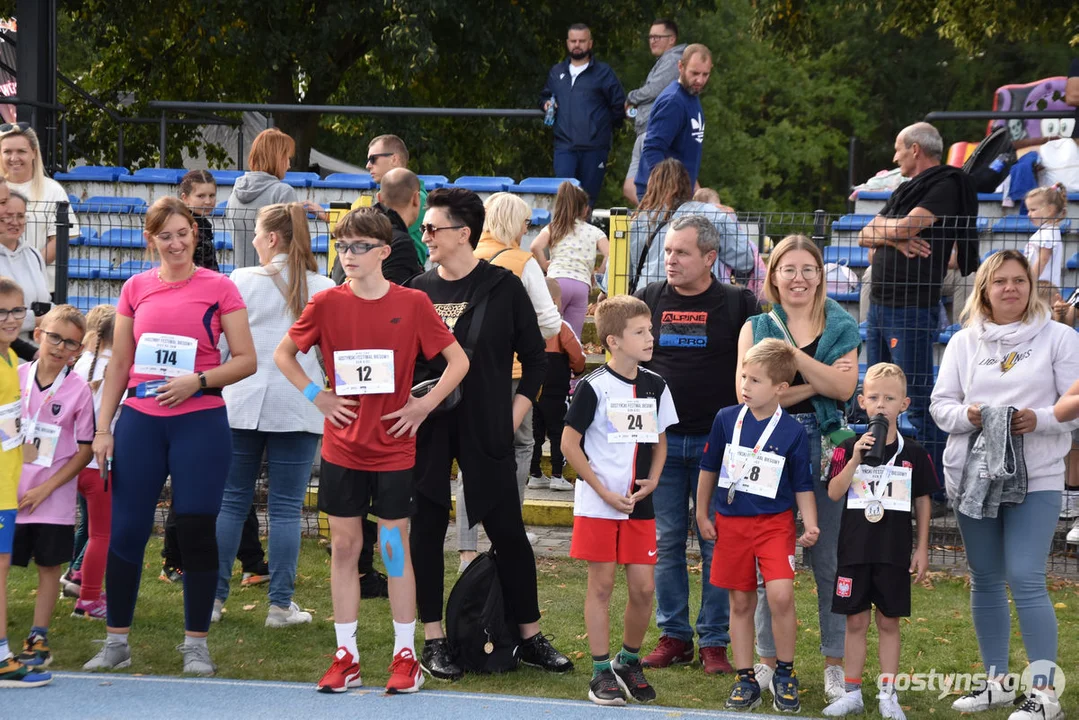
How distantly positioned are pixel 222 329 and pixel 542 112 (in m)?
7.92

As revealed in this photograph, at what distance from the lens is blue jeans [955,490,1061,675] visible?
5.61 meters

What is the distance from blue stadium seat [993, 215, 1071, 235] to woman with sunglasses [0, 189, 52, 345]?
6179mm

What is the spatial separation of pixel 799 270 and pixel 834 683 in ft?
5.72

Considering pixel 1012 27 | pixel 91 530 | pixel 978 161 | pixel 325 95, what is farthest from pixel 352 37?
pixel 91 530

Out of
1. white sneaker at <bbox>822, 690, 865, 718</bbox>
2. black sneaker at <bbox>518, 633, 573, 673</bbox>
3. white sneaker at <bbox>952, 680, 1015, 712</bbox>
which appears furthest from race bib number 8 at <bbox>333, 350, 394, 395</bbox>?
white sneaker at <bbox>952, 680, 1015, 712</bbox>

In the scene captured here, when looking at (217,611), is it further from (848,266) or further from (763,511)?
(848,266)

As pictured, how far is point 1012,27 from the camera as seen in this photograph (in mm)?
18953

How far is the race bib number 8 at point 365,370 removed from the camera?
5562mm

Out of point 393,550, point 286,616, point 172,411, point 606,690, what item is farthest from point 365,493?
point 286,616

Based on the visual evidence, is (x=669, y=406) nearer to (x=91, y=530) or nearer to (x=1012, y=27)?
(x=91, y=530)

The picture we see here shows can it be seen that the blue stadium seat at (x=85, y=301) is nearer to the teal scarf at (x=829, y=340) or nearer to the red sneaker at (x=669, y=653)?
the red sneaker at (x=669, y=653)

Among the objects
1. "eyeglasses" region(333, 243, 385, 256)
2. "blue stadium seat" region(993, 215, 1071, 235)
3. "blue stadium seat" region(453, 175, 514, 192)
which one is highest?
"blue stadium seat" region(453, 175, 514, 192)

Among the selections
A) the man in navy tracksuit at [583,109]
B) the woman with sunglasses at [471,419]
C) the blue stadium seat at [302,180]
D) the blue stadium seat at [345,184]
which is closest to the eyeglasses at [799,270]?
Result: the woman with sunglasses at [471,419]

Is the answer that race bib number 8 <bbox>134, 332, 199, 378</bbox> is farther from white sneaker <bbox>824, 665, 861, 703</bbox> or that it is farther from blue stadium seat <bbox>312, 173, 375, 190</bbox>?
blue stadium seat <bbox>312, 173, 375, 190</bbox>
